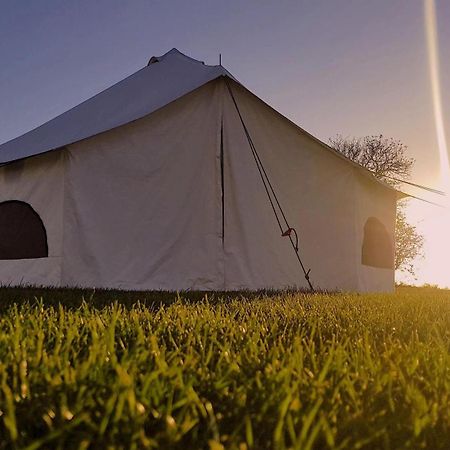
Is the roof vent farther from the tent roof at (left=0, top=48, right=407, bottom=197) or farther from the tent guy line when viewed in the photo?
the tent guy line

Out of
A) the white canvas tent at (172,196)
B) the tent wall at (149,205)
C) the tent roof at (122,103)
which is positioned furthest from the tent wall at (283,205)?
the tent roof at (122,103)

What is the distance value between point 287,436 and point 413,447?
24cm

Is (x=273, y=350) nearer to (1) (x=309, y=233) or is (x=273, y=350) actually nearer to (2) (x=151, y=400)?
(2) (x=151, y=400)

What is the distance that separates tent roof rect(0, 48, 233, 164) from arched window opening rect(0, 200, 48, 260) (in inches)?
19.8

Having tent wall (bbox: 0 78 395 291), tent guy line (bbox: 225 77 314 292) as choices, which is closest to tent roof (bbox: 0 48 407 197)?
tent wall (bbox: 0 78 395 291)

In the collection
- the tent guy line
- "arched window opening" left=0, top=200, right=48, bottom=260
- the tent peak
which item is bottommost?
"arched window opening" left=0, top=200, right=48, bottom=260

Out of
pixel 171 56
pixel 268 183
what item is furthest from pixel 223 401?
pixel 171 56

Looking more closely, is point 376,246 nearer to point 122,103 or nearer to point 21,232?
point 122,103

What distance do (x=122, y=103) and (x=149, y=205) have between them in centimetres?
168

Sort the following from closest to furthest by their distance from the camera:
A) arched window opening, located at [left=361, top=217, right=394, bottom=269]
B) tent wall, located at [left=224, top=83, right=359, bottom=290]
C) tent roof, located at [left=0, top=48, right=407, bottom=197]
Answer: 1. tent roof, located at [left=0, top=48, right=407, bottom=197]
2. tent wall, located at [left=224, top=83, right=359, bottom=290]
3. arched window opening, located at [left=361, top=217, right=394, bottom=269]

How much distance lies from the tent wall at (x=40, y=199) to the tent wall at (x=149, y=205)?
0.38 feet

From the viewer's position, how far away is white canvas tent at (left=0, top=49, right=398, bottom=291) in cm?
472

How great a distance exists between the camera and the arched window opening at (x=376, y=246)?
24.2 feet

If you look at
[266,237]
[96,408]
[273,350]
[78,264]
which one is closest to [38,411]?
[96,408]
